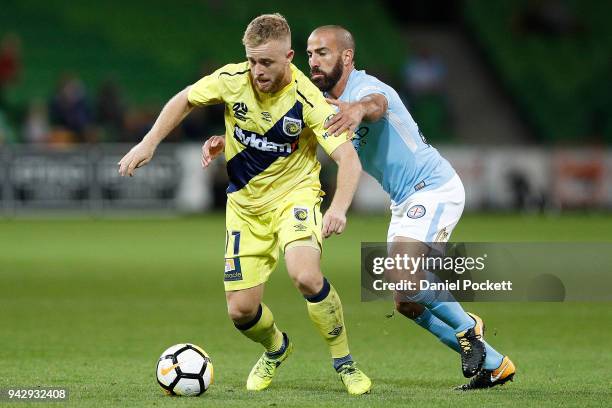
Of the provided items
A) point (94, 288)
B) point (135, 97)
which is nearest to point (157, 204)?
point (135, 97)

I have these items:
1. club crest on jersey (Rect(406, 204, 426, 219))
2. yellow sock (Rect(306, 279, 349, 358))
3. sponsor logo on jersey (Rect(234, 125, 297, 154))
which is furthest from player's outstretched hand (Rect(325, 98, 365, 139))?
yellow sock (Rect(306, 279, 349, 358))

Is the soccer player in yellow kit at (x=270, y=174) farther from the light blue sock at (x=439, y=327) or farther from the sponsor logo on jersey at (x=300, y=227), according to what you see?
the light blue sock at (x=439, y=327)

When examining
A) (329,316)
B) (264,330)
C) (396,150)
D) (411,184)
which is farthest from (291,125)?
(264,330)

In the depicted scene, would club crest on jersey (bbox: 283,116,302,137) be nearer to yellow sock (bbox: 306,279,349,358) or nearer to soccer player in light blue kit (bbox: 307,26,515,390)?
soccer player in light blue kit (bbox: 307,26,515,390)

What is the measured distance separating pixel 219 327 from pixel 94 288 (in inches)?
119

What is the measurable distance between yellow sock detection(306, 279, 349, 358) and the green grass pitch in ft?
0.87

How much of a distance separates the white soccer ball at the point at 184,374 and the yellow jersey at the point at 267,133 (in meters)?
0.96

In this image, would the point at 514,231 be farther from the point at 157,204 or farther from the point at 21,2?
the point at 21,2

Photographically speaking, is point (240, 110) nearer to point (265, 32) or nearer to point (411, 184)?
point (265, 32)

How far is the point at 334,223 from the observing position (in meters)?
6.07

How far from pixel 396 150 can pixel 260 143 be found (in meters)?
0.84

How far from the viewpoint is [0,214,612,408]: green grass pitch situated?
21.2 ft

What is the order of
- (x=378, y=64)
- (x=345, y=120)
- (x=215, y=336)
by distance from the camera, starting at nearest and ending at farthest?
(x=345, y=120) < (x=215, y=336) < (x=378, y=64)

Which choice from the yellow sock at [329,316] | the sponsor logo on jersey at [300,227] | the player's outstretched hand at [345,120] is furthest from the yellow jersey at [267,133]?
the yellow sock at [329,316]
